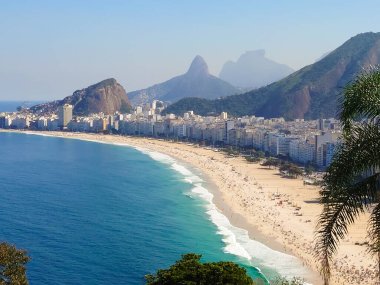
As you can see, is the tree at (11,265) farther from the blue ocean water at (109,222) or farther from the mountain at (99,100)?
the mountain at (99,100)

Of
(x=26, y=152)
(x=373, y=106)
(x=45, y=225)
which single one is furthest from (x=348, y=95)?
(x=26, y=152)

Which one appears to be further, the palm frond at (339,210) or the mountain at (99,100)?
the mountain at (99,100)

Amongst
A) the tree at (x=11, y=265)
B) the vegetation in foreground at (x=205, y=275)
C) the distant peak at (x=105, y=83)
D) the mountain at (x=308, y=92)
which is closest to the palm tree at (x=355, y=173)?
the vegetation in foreground at (x=205, y=275)

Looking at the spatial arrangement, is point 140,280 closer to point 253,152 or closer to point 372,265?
point 372,265

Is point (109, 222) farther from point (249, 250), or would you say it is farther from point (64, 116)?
point (64, 116)

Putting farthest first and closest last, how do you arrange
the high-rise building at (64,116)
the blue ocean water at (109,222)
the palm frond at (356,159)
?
the high-rise building at (64,116)
the blue ocean water at (109,222)
the palm frond at (356,159)

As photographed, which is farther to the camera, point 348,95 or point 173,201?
point 173,201

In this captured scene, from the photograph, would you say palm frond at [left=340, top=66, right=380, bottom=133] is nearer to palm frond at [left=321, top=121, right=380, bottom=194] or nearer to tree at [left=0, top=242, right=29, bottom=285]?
palm frond at [left=321, top=121, right=380, bottom=194]

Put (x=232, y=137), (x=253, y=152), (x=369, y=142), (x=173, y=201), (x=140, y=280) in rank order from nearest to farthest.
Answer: (x=369, y=142) < (x=140, y=280) < (x=173, y=201) < (x=253, y=152) < (x=232, y=137)
